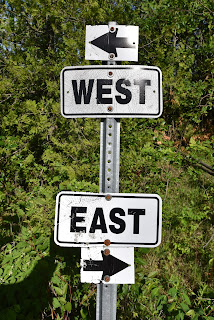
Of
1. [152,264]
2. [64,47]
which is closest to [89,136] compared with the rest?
[64,47]

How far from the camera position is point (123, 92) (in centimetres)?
161

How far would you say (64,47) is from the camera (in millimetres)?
5492

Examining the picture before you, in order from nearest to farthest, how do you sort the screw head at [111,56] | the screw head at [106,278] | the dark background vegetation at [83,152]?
1. the screw head at [106,278]
2. the screw head at [111,56]
3. the dark background vegetation at [83,152]

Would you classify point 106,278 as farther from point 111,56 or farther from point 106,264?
point 111,56

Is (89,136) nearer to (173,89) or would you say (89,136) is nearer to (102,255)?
(173,89)

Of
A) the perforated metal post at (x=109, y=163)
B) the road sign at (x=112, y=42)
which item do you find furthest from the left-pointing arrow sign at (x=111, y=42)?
the perforated metal post at (x=109, y=163)

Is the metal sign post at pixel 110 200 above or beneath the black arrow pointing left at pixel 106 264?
above

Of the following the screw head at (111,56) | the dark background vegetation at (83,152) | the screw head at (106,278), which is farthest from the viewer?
the dark background vegetation at (83,152)

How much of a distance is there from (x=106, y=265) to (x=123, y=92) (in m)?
0.91

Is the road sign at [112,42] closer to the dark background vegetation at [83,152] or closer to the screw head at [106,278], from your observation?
the screw head at [106,278]

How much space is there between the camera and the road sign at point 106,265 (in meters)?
1.54

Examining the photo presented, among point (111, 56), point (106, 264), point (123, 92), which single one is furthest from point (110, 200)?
point (111, 56)

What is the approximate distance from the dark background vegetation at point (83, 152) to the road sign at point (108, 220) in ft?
3.85

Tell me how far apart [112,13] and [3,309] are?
199 inches
